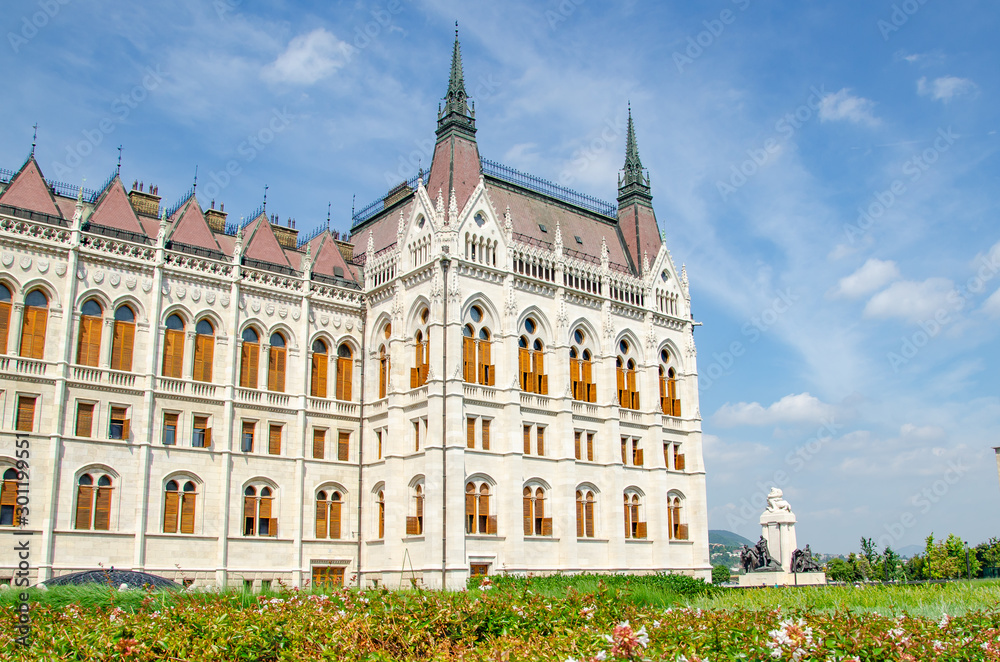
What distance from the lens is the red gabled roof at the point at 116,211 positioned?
41.2m

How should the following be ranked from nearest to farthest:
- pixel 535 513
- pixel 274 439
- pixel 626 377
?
pixel 274 439 → pixel 535 513 → pixel 626 377

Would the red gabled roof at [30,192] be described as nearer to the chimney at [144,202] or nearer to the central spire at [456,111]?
the chimney at [144,202]

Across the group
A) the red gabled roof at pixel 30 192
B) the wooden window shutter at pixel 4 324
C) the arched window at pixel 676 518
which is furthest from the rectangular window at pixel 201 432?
the arched window at pixel 676 518

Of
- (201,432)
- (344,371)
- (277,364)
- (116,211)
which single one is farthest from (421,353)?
(116,211)

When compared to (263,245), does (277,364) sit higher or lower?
lower

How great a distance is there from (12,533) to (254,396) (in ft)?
38.7

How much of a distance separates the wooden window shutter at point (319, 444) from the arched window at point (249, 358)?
13.6 ft

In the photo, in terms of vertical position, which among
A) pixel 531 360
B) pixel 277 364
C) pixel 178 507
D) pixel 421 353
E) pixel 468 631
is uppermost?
pixel 421 353

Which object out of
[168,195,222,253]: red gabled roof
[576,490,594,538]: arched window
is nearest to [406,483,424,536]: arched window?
[576,490,594,538]: arched window

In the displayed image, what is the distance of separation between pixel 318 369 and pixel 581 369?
550 inches

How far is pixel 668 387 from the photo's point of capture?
174 ft

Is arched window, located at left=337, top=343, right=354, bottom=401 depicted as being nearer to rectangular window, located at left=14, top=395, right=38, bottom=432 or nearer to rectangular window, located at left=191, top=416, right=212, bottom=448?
rectangular window, located at left=191, top=416, right=212, bottom=448

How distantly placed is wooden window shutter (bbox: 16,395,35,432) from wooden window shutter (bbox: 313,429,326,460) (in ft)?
42.7

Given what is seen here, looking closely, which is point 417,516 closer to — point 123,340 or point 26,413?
point 123,340
